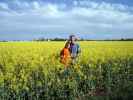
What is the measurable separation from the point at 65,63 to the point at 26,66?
1.41m

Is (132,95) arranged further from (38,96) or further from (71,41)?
(71,41)

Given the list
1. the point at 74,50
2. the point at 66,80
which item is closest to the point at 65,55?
the point at 74,50

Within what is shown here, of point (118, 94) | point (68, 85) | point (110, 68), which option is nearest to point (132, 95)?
point (118, 94)

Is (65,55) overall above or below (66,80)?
above

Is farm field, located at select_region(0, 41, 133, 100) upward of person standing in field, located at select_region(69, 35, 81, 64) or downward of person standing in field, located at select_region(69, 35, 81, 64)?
downward

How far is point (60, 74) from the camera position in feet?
46.8

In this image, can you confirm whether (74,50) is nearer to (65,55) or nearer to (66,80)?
(65,55)

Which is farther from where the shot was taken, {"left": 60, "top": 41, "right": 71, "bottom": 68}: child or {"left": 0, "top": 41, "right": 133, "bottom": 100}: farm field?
{"left": 60, "top": 41, "right": 71, "bottom": 68}: child

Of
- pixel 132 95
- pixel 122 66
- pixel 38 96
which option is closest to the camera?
pixel 132 95

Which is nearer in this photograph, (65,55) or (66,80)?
(66,80)

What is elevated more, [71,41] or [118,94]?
[71,41]

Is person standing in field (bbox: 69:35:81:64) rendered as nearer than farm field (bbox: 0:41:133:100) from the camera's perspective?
No

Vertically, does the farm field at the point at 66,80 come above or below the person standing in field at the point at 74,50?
below

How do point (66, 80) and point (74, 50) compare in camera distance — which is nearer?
point (66, 80)
